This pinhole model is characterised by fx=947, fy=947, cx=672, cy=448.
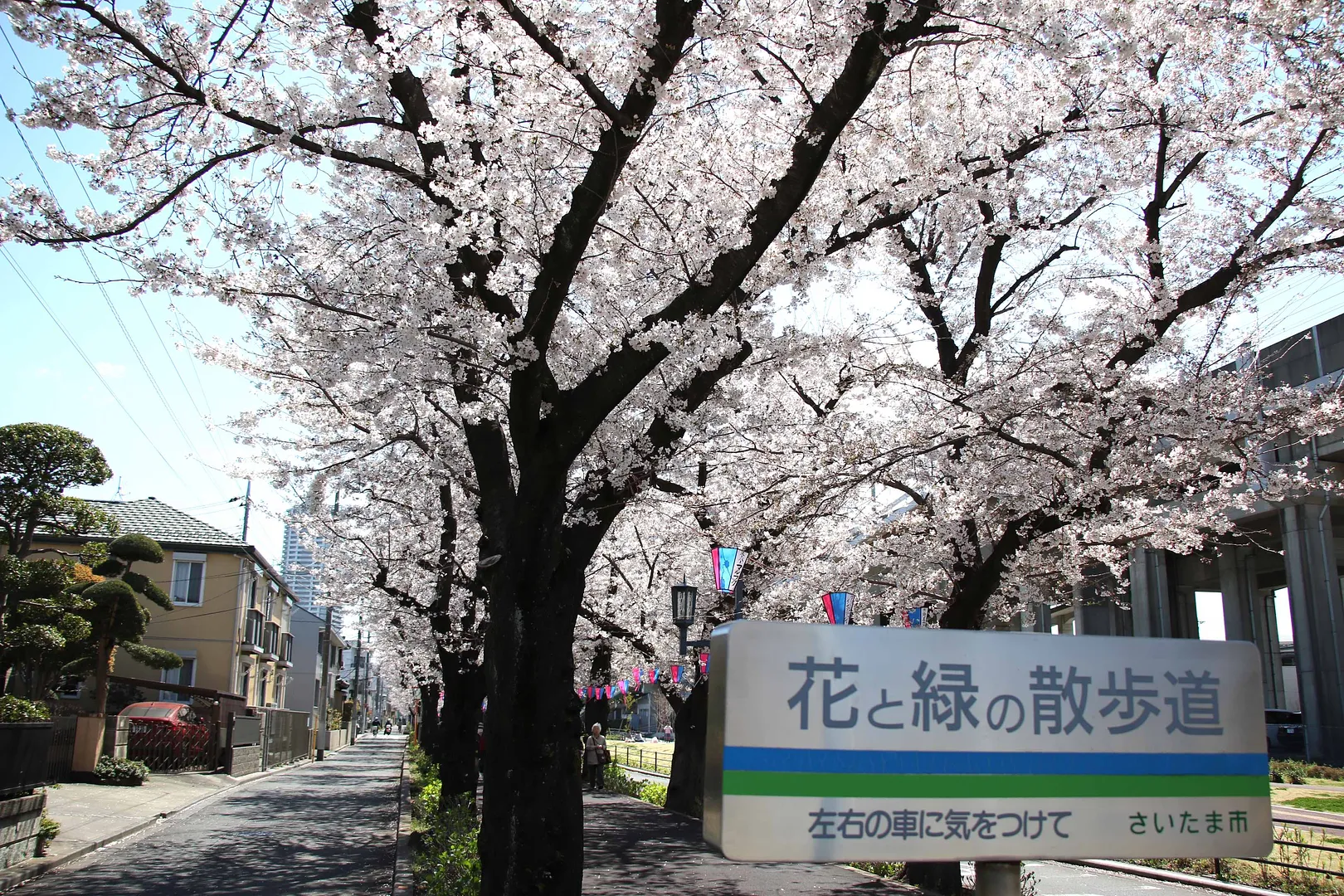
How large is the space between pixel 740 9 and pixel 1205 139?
4977 millimetres

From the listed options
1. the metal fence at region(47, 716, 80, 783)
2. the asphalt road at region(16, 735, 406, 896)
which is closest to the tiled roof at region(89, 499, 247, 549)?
the asphalt road at region(16, 735, 406, 896)

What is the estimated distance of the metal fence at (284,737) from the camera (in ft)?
100.0

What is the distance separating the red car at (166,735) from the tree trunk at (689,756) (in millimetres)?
13411

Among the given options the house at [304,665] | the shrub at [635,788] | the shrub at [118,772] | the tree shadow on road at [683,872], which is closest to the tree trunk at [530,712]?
the tree shadow on road at [683,872]

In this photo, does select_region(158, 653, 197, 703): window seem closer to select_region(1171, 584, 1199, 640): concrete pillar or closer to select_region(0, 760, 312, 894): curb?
select_region(0, 760, 312, 894): curb

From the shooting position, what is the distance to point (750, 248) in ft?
20.4

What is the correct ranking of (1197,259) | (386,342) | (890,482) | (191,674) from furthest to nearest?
(191,674)
(890,482)
(1197,259)
(386,342)

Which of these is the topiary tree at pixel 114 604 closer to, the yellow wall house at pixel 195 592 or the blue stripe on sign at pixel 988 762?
the yellow wall house at pixel 195 592

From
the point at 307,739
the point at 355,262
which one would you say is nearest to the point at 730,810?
the point at 355,262

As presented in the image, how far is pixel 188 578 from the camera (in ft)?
111

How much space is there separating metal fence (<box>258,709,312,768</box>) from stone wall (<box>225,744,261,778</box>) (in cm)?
87

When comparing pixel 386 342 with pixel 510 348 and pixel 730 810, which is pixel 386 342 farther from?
pixel 730 810

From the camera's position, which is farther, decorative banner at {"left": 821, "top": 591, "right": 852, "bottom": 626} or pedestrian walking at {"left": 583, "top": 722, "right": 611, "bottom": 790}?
pedestrian walking at {"left": 583, "top": 722, "right": 611, "bottom": 790}

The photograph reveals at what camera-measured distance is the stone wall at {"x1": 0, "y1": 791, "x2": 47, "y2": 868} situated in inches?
396
